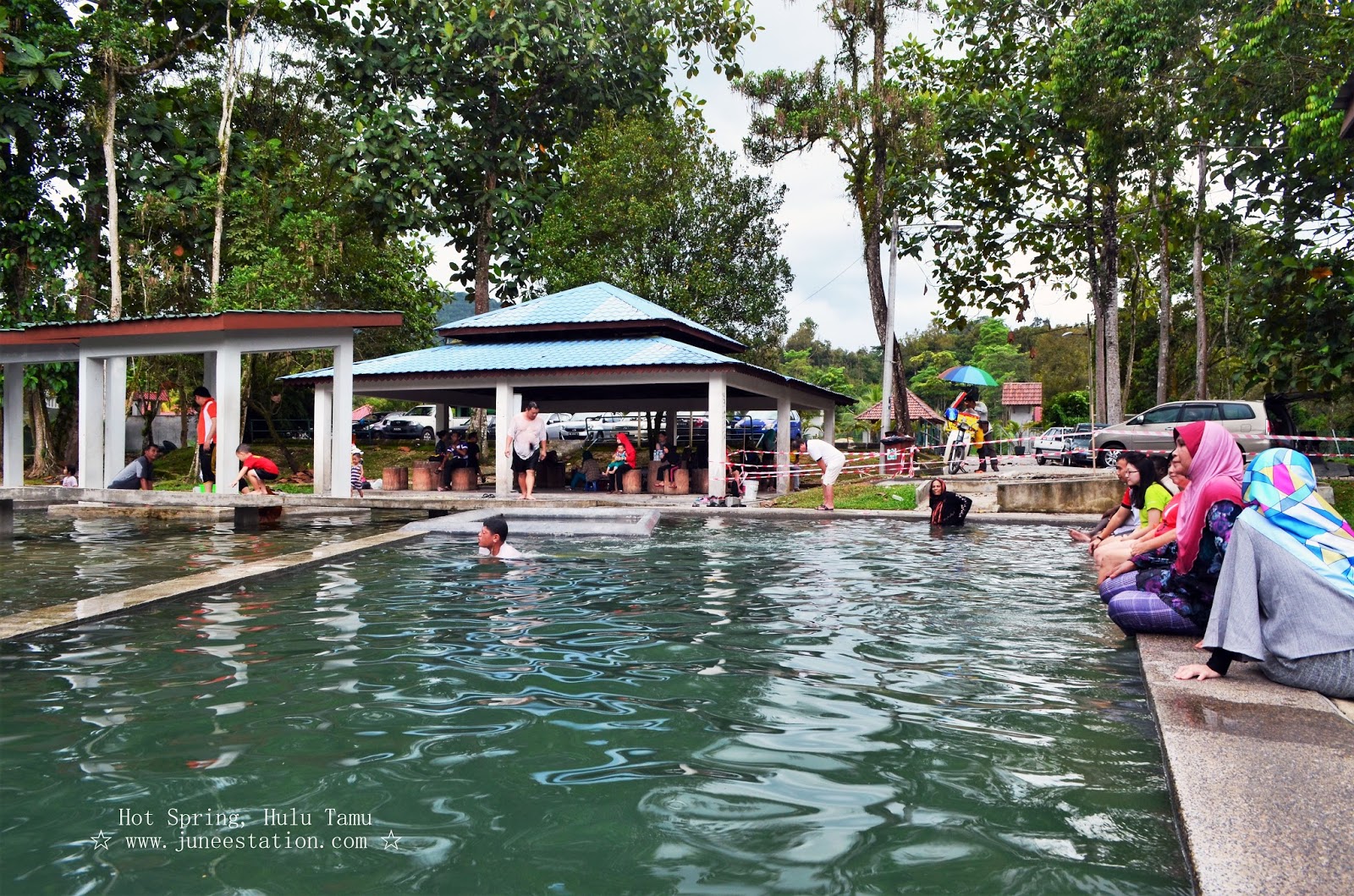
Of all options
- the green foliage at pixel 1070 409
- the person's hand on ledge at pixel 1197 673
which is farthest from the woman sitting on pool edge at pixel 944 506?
the green foliage at pixel 1070 409

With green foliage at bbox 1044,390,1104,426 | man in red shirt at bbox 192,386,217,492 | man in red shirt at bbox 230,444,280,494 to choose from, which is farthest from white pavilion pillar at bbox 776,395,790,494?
green foliage at bbox 1044,390,1104,426

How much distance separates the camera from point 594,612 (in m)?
8.39

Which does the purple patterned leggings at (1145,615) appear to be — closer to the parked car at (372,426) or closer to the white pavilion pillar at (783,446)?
the white pavilion pillar at (783,446)

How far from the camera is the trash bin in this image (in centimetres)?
2502

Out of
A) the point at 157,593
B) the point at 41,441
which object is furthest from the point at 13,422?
the point at 157,593

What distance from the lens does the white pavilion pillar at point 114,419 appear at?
19.1 meters

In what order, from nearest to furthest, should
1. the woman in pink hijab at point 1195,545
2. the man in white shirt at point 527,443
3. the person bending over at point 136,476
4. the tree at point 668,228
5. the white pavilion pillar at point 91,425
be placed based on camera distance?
the woman in pink hijab at point 1195,545
the person bending over at point 136,476
the man in white shirt at point 527,443
the white pavilion pillar at point 91,425
the tree at point 668,228

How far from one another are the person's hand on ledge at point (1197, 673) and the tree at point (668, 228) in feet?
107

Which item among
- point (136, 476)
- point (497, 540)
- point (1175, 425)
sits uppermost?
point (1175, 425)

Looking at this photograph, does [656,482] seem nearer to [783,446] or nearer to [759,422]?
[783,446]

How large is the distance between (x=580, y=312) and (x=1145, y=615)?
21.0 meters

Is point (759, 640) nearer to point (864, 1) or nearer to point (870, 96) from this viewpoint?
point (870, 96)

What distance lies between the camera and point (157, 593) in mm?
8359

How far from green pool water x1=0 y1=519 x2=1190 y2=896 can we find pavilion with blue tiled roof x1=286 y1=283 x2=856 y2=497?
13.4 m
